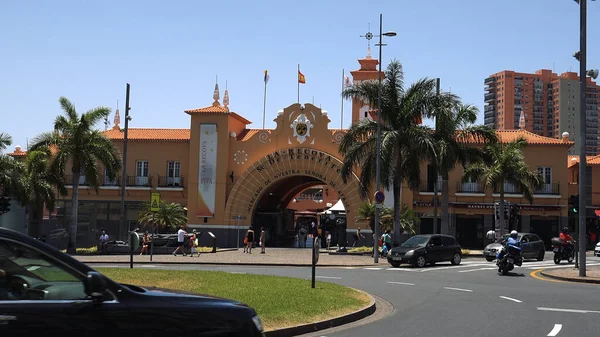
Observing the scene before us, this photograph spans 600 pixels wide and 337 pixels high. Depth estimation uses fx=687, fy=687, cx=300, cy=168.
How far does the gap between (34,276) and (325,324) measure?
7.50 meters

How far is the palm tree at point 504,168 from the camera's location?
136 feet

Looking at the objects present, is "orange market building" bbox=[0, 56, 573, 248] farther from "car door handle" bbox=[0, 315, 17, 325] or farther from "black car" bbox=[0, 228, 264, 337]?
"car door handle" bbox=[0, 315, 17, 325]

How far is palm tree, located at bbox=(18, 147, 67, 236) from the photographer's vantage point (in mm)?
40438

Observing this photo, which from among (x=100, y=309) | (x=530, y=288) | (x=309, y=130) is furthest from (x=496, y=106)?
(x=100, y=309)

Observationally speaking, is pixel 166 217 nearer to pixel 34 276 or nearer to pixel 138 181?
pixel 138 181

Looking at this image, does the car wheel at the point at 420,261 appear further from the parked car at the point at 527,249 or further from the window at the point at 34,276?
the window at the point at 34,276

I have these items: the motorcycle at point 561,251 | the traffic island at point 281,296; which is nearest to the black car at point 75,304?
the traffic island at point 281,296

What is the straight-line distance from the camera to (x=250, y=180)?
49.2m

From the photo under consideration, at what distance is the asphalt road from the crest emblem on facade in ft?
82.1

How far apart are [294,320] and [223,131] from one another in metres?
39.3

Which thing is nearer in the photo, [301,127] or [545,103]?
[301,127]

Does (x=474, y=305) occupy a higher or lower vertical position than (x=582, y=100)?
lower

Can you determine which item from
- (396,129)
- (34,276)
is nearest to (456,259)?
(396,129)

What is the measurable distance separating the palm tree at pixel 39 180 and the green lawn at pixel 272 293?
23.2 metres
